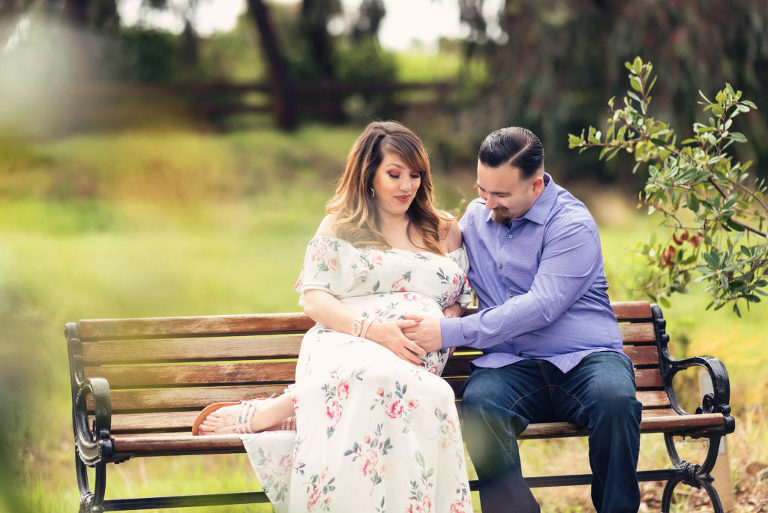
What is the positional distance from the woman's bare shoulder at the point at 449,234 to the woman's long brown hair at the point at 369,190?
26mm

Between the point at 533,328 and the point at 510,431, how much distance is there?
1.32 feet

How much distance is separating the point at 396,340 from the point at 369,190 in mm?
681

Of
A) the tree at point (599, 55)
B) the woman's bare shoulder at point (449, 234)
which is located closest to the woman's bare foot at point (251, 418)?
the woman's bare shoulder at point (449, 234)

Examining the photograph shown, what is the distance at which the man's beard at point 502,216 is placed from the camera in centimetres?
334

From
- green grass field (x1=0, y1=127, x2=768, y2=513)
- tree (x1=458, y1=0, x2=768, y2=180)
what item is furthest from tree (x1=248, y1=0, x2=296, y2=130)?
green grass field (x1=0, y1=127, x2=768, y2=513)

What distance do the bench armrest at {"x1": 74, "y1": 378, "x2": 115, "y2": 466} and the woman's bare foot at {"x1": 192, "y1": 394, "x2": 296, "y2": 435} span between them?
34cm

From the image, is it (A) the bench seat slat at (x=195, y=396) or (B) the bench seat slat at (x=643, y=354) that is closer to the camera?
(A) the bench seat slat at (x=195, y=396)

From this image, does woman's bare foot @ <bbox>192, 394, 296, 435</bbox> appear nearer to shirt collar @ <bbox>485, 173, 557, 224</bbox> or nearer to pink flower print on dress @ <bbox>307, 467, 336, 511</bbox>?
pink flower print on dress @ <bbox>307, 467, 336, 511</bbox>

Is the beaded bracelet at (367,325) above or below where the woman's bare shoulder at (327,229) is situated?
below

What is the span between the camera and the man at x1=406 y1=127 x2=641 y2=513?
2.95 meters

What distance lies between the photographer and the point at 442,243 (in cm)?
351

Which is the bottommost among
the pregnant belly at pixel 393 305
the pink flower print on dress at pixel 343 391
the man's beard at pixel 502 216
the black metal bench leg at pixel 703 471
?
the black metal bench leg at pixel 703 471

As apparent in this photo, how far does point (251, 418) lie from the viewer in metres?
3.07

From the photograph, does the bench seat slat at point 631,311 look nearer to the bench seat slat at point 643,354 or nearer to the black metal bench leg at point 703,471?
the bench seat slat at point 643,354
